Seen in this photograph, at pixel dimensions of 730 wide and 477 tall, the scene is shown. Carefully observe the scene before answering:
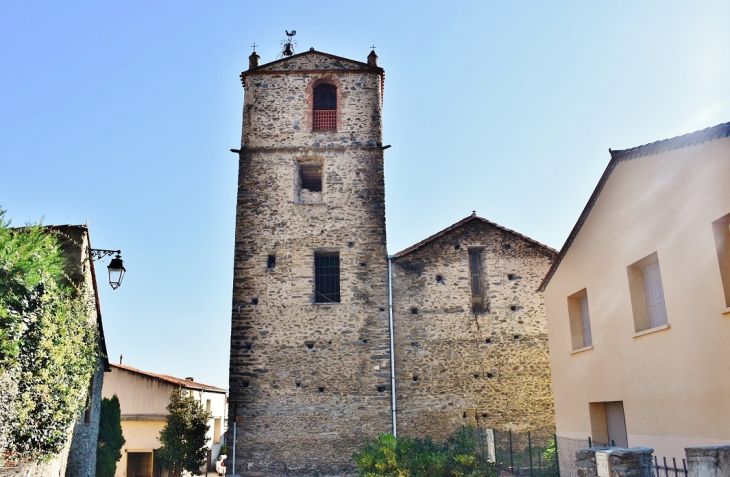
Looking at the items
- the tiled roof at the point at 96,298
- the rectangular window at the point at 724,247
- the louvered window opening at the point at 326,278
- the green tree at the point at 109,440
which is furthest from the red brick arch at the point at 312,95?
the rectangular window at the point at 724,247

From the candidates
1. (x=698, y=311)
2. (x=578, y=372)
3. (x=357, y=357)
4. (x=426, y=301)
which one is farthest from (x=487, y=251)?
(x=698, y=311)

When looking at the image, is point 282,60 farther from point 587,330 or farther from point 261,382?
point 587,330

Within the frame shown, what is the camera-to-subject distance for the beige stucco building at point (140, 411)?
2195cm

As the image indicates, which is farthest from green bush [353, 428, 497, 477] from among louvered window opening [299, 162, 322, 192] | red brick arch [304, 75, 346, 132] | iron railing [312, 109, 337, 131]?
red brick arch [304, 75, 346, 132]

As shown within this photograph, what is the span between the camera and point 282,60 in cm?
1788

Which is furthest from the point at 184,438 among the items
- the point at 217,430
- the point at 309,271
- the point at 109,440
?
the point at 217,430

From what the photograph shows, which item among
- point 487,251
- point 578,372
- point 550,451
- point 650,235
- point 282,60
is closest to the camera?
point 650,235

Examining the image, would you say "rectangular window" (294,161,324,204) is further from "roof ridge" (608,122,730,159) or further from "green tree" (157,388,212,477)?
"roof ridge" (608,122,730,159)

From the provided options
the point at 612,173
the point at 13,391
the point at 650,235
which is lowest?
the point at 13,391

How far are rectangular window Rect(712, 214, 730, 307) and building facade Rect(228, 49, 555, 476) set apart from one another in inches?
347

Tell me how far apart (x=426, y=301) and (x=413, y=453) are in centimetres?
459

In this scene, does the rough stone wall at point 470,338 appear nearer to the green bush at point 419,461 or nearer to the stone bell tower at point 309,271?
the stone bell tower at point 309,271

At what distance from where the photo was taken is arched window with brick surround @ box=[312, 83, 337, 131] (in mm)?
17328

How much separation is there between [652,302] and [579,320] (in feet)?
8.46
